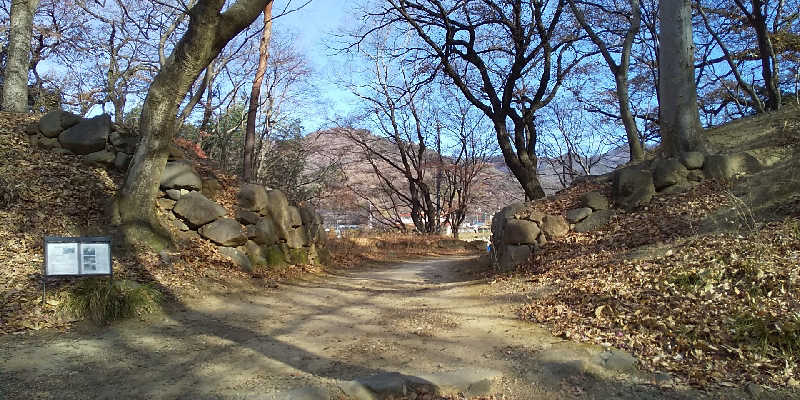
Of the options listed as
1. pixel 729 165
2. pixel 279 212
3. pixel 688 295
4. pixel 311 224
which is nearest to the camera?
pixel 688 295

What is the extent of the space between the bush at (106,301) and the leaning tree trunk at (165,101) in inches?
68.9

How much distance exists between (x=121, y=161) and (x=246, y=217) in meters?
2.41

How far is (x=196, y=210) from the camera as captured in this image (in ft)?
27.0

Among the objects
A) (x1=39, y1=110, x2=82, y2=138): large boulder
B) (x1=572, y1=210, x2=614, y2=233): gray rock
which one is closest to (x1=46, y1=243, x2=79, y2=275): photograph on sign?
(x1=39, y1=110, x2=82, y2=138): large boulder

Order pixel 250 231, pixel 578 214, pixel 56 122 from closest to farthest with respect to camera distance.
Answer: pixel 578 214
pixel 56 122
pixel 250 231

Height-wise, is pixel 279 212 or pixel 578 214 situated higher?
pixel 279 212

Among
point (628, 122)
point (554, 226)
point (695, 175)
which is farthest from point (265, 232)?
point (628, 122)

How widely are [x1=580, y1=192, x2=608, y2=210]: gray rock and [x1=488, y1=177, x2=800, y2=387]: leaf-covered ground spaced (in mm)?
1020

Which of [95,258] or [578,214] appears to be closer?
[95,258]

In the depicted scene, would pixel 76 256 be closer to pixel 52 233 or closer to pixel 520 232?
pixel 52 233

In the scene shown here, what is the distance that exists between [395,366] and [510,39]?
11.7 meters

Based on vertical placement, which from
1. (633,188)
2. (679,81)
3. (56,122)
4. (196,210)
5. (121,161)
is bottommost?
(633,188)

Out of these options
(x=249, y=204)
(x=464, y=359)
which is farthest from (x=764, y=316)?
(x=249, y=204)

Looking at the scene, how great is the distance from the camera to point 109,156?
28.0 feet
